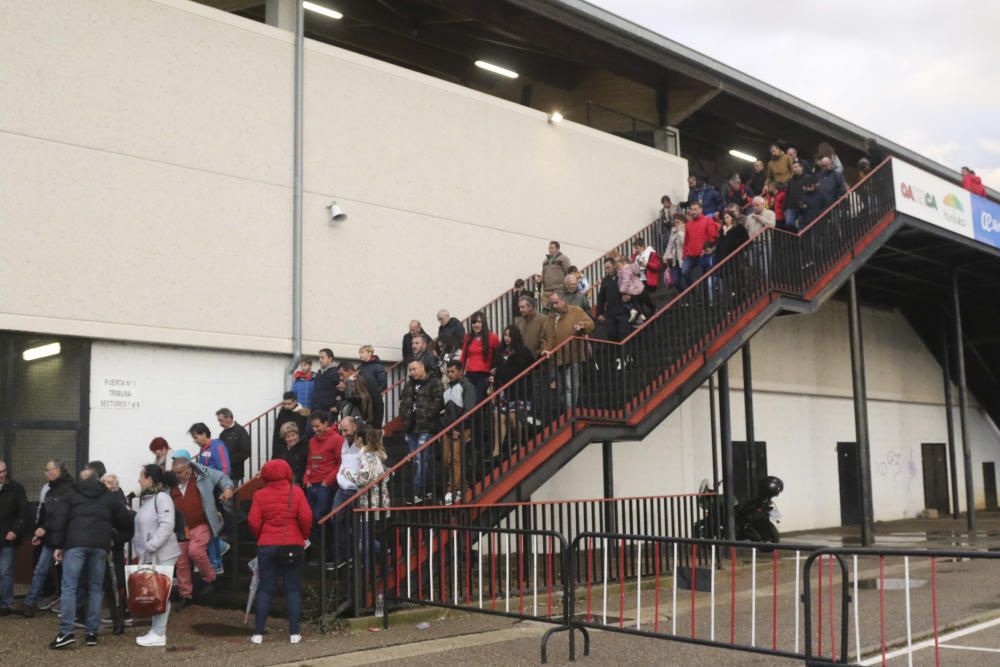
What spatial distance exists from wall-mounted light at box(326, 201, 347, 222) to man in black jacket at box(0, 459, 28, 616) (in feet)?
18.5

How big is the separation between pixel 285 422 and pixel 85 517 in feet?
10.9

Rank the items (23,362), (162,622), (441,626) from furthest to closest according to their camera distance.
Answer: (23,362) → (441,626) → (162,622)

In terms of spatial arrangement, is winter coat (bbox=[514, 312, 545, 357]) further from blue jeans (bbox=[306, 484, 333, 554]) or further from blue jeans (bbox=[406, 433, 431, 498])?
blue jeans (bbox=[306, 484, 333, 554])

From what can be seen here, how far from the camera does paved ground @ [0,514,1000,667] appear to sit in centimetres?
817

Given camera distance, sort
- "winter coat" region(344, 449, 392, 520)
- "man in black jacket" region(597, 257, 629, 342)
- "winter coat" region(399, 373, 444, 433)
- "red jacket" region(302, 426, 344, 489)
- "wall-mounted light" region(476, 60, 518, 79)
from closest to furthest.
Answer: "winter coat" region(344, 449, 392, 520) < "red jacket" region(302, 426, 344, 489) < "winter coat" region(399, 373, 444, 433) < "man in black jacket" region(597, 257, 629, 342) < "wall-mounted light" region(476, 60, 518, 79)

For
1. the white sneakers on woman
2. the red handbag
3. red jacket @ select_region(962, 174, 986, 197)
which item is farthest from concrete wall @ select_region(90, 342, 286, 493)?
red jacket @ select_region(962, 174, 986, 197)

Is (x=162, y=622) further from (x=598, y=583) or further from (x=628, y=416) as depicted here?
(x=628, y=416)

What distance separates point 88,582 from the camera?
9.09 meters

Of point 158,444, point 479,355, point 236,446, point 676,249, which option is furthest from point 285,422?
point 676,249

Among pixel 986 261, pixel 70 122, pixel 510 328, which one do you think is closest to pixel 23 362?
pixel 70 122

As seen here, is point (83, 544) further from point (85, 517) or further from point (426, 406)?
point (426, 406)

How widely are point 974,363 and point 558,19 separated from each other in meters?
17.4

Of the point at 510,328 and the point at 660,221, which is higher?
the point at 660,221

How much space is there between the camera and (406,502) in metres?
10.4
